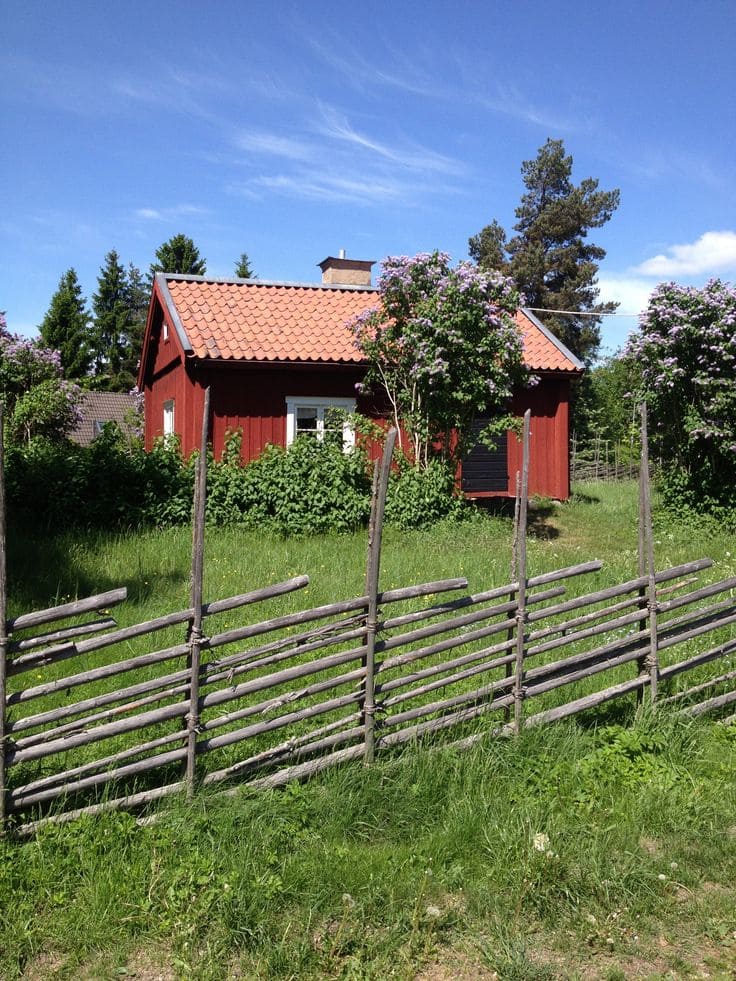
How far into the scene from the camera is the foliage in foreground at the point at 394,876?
3.23 meters

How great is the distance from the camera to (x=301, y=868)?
355cm

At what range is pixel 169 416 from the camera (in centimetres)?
1800

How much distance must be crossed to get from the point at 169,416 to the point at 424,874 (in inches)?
607

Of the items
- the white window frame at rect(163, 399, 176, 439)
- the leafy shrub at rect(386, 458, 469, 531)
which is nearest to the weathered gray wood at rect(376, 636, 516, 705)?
the leafy shrub at rect(386, 458, 469, 531)

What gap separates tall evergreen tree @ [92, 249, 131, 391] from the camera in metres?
43.4

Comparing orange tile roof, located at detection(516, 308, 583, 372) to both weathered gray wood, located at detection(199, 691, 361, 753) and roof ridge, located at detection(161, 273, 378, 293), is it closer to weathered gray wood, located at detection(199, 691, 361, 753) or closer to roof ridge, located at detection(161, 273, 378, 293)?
roof ridge, located at detection(161, 273, 378, 293)

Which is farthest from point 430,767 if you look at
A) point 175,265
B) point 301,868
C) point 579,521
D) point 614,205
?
point 614,205

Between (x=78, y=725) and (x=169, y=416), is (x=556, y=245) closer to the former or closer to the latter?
(x=169, y=416)

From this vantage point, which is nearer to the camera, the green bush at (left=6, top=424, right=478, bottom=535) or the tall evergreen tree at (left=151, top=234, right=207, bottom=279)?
the green bush at (left=6, top=424, right=478, bottom=535)

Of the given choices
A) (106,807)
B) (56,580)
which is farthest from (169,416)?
(106,807)

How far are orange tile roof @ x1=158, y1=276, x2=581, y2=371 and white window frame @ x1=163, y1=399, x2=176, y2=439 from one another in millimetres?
2317

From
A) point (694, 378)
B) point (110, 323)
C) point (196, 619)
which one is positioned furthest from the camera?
point (110, 323)

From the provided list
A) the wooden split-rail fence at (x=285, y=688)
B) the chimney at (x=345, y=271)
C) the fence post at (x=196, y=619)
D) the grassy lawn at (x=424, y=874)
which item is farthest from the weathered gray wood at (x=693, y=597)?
the chimney at (x=345, y=271)

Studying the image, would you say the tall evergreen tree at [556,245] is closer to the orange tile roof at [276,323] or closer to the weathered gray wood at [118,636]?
the orange tile roof at [276,323]
